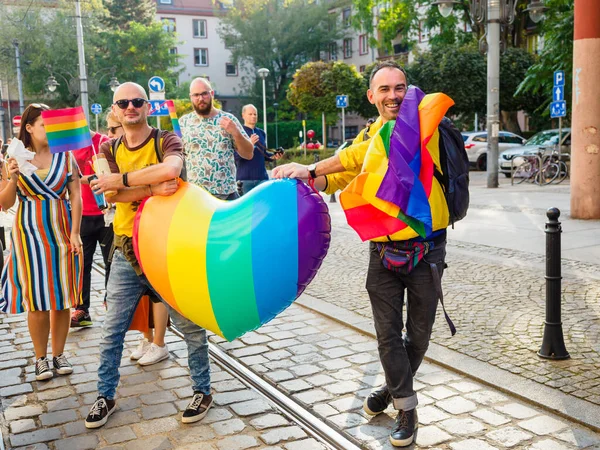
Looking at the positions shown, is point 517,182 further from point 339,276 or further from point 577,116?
point 339,276

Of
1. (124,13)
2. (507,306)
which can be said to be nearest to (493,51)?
(507,306)

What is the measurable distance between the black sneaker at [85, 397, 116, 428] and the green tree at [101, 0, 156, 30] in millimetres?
61871

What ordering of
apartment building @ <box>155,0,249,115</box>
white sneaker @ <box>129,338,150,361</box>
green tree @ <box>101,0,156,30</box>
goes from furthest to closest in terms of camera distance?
apartment building @ <box>155,0,249,115</box> < green tree @ <box>101,0,156,30</box> < white sneaker @ <box>129,338,150,361</box>

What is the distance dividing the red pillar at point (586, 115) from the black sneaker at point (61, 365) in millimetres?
9392

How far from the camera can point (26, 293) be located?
5.10 metres

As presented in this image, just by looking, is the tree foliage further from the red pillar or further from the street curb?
the street curb

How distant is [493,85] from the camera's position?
18875 mm

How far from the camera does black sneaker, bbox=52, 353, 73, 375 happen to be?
5184mm

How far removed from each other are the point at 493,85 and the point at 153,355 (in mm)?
15515

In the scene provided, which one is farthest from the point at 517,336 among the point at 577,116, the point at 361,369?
the point at 577,116

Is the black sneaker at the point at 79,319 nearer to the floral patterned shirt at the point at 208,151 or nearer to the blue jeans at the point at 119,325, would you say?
the floral patterned shirt at the point at 208,151

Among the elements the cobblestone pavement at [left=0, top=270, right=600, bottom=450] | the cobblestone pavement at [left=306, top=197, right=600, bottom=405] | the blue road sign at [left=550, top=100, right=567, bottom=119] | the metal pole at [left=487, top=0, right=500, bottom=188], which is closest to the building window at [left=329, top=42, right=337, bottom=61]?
the metal pole at [left=487, top=0, right=500, bottom=188]

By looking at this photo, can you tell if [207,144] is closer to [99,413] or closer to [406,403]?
[99,413]

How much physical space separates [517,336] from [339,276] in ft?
10.3
